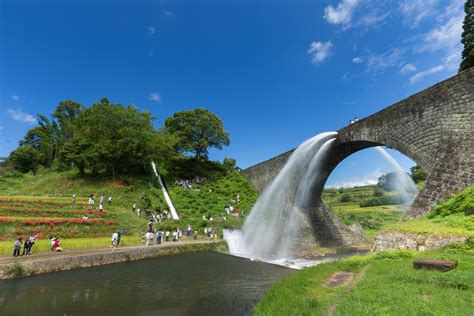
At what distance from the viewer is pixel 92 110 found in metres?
41.5

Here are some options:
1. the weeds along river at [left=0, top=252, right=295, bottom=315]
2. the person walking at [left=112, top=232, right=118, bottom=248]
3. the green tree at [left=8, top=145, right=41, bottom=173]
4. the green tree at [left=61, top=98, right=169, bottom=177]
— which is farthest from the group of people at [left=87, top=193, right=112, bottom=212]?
the green tree at [left=8, top=145, right=41, bottom=173]

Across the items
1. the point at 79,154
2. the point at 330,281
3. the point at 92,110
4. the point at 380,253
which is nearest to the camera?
the point at 330,281

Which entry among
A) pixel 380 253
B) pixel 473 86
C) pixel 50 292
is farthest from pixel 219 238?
pixel 473 86

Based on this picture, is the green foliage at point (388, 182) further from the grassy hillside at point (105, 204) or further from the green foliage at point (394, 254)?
the green foliage at point (394, 254)

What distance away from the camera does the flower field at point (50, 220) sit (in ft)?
63.7

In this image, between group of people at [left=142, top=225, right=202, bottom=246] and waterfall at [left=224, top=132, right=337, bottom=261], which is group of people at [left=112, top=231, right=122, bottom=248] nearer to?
group of people at [left=142, top=225, right=202, bottom=246]

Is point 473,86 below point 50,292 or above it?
above

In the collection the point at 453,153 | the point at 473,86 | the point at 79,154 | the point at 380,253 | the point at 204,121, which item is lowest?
the point at 380,253

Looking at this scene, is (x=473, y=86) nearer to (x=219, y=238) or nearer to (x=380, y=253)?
(x=380, y=253)

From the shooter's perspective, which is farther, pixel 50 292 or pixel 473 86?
pixel 473 86

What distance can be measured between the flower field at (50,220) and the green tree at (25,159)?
40599mm

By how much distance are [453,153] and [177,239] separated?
22253mm

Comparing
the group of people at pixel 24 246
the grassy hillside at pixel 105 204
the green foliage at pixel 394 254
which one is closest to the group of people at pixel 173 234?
the grassy hillside at pixel 105 204

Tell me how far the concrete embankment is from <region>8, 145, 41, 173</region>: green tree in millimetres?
54182
